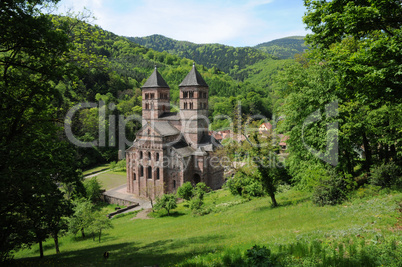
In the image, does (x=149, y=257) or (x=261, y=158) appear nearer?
(x=149, y=257)

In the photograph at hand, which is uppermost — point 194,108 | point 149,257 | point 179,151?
point 194,108

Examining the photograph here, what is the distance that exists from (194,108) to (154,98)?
7665 millimetres

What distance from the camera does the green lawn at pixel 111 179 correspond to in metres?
46.7

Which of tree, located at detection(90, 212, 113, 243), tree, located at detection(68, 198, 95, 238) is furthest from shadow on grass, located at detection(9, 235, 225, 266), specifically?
tree, located at detection(68, 198, 95, 238)

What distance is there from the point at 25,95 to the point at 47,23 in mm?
2941

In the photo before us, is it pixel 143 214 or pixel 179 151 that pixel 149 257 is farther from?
pixel 179 151

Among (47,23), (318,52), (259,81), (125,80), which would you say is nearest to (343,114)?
(318,52)

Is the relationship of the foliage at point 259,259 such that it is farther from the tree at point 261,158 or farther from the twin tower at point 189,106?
the twin tower at point 189,106

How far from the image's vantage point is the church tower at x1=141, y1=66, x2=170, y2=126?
43469 mm

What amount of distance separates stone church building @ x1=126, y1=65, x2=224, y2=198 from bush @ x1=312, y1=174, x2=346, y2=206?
22129 millimetres

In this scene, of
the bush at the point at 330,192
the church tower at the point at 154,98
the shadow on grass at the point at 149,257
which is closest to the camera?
the shadow on grass at the point at 149,257

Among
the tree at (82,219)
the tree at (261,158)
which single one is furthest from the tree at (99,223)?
the tree at (261,158)

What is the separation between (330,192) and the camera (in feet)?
52.3

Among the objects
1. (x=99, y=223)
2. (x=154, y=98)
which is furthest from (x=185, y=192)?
(x=154, y=98)
